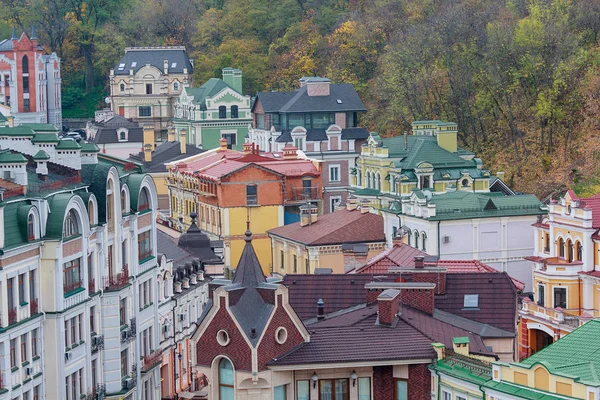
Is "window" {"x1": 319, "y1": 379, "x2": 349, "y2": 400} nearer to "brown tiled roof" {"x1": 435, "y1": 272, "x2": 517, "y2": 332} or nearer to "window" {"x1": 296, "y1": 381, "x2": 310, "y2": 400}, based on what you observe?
"window" {"x1": 296, "y1": 381, "x2": 310, "y2": 400}

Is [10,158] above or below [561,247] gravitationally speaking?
above

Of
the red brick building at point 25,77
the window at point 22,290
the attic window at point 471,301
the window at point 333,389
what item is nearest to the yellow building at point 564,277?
the attic window at point 471,301

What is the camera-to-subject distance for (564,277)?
2281 inches

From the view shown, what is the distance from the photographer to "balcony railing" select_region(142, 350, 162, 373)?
1963 inches

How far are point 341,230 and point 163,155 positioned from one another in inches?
1192

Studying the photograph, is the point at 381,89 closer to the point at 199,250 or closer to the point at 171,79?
the point at 171,79

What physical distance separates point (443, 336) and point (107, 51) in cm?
10766

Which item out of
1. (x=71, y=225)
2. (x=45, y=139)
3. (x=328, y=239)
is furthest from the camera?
(x=328, y=239)

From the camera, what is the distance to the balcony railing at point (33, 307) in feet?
135

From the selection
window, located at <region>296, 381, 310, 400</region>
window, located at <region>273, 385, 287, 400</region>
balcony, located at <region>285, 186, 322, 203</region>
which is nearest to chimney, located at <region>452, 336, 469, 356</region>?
window, located at <region>296, 381, 310, 400</region>

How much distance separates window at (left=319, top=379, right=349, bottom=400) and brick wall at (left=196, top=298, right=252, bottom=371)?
2.12m

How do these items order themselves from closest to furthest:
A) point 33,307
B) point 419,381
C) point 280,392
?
point 280,392, point 419,381, point 33,307

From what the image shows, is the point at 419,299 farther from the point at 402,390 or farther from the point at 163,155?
the point at 163,155

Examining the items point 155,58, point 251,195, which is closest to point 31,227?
point 251,195
